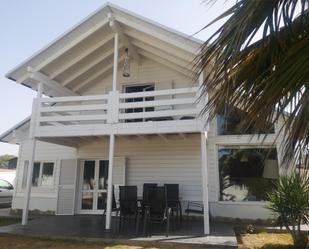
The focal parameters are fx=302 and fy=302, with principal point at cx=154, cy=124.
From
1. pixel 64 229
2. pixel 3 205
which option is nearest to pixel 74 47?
pixel 64 229

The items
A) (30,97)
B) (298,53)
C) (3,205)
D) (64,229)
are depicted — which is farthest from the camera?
(3,205)

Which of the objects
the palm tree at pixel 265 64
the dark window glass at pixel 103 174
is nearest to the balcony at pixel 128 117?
the dark window glass at pixel 103 174

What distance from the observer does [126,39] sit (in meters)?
11.2

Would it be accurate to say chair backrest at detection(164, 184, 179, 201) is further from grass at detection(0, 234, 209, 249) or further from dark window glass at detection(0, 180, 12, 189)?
dark window glass at detection(0, 180, 12, 189)

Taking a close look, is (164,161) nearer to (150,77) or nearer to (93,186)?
(93,186)

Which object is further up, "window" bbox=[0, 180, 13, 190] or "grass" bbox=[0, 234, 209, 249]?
"window" bbox=[0, 180, 13, 190]

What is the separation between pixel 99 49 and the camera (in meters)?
11.4

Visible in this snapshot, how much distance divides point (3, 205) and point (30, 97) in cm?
882

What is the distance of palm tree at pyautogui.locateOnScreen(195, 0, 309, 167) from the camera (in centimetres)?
179

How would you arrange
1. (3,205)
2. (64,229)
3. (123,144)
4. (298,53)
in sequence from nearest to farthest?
(298,53), (64,229), (123,144), (3,205)

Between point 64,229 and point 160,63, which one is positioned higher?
point 160,63

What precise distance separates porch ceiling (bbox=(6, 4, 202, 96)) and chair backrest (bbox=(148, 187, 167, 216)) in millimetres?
4089

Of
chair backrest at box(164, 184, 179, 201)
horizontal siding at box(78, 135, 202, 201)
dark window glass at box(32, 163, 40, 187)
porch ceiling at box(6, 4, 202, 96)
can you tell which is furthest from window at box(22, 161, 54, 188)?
chair backrest at box(164, 184, 179, 201)

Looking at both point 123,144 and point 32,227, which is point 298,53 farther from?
point 123,144
